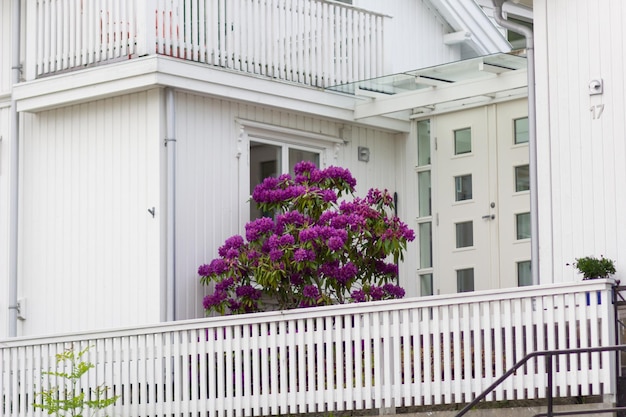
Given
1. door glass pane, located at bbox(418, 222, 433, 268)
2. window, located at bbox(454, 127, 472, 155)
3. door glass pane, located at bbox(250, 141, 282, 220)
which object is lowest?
door glass pane, located at bbox(418, 222, 433, 268)

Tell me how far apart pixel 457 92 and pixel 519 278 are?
243cm

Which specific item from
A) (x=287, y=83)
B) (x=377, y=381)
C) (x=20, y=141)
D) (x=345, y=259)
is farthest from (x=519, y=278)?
(x=20, y=141)

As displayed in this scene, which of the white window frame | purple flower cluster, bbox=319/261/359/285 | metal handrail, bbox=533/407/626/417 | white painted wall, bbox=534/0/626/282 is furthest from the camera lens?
the white window frame

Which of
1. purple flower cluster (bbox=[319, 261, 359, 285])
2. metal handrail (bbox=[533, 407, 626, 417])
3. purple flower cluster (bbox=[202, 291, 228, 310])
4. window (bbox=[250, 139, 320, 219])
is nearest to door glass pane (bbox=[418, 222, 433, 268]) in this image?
window (bbox=[250, 139, 320, 219])

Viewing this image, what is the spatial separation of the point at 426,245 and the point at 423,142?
1.35 m

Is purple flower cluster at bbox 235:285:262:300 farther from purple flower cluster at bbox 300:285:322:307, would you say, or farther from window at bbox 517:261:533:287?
window at bbox 517:261:533:287

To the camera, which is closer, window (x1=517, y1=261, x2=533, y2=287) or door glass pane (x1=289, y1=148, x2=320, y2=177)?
window (x1=517, y1=261, x2=533, y2=287)

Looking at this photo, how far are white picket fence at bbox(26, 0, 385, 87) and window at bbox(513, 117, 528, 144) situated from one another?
221 centimetres

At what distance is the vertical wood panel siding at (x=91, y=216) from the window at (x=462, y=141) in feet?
13.7

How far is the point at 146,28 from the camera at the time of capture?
18531mm

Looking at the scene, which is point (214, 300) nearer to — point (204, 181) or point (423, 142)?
point (204, 181)

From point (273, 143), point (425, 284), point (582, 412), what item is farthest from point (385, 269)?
point (582, 412)

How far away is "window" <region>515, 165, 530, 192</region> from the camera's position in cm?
1983

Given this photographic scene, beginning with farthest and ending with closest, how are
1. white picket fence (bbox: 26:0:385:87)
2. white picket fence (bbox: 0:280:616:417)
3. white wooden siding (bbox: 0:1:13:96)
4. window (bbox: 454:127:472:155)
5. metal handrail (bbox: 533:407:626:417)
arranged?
1. window (bbox: 454:127:472:155)
2. white wooden siding (bbox: 0:1:13:96)
3. white picket fence (bbox: 26:0:385:87)
4. white picket fence (bbox: 0:280:616:417)
5. metal handrail (bbox: 533:407:626:417)
